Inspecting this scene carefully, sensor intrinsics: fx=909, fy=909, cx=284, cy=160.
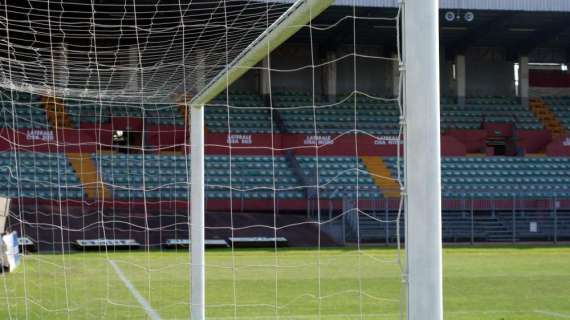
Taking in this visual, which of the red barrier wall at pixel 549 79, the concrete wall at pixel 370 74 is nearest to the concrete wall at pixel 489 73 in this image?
the concrete wall at pixel 370 74

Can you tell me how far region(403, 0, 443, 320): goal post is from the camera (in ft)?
10.5

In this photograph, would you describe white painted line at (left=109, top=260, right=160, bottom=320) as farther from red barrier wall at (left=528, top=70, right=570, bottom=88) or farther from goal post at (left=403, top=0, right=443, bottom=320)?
red barrier wall at (left=528, top=70, right=570, bottom=88)

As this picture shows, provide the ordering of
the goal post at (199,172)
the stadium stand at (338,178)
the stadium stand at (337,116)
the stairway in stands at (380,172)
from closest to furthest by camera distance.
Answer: the goal post at (199,172), the stadium stand at (338,178), the stairway in stands at (380,172), the stadium stand at (337,116)

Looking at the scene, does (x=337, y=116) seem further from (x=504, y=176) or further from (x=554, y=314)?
(x=554, y=314)

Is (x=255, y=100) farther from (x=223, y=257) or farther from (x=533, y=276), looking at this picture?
(x=533, y=276)

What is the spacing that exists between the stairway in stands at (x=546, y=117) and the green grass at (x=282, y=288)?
14.1 meters

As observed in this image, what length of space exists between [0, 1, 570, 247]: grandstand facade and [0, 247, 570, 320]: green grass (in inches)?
165

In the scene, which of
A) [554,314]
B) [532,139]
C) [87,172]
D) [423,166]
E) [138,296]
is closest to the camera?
[423,166]

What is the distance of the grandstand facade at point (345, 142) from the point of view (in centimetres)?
2238

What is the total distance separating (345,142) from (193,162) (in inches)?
799

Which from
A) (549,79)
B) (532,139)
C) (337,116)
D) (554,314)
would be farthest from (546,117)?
(554,314)

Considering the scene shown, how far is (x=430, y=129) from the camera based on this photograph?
322 cm

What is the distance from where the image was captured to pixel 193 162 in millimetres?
7441

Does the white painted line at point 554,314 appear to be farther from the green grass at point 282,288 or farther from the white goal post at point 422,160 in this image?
the white goal post at point 422,160
